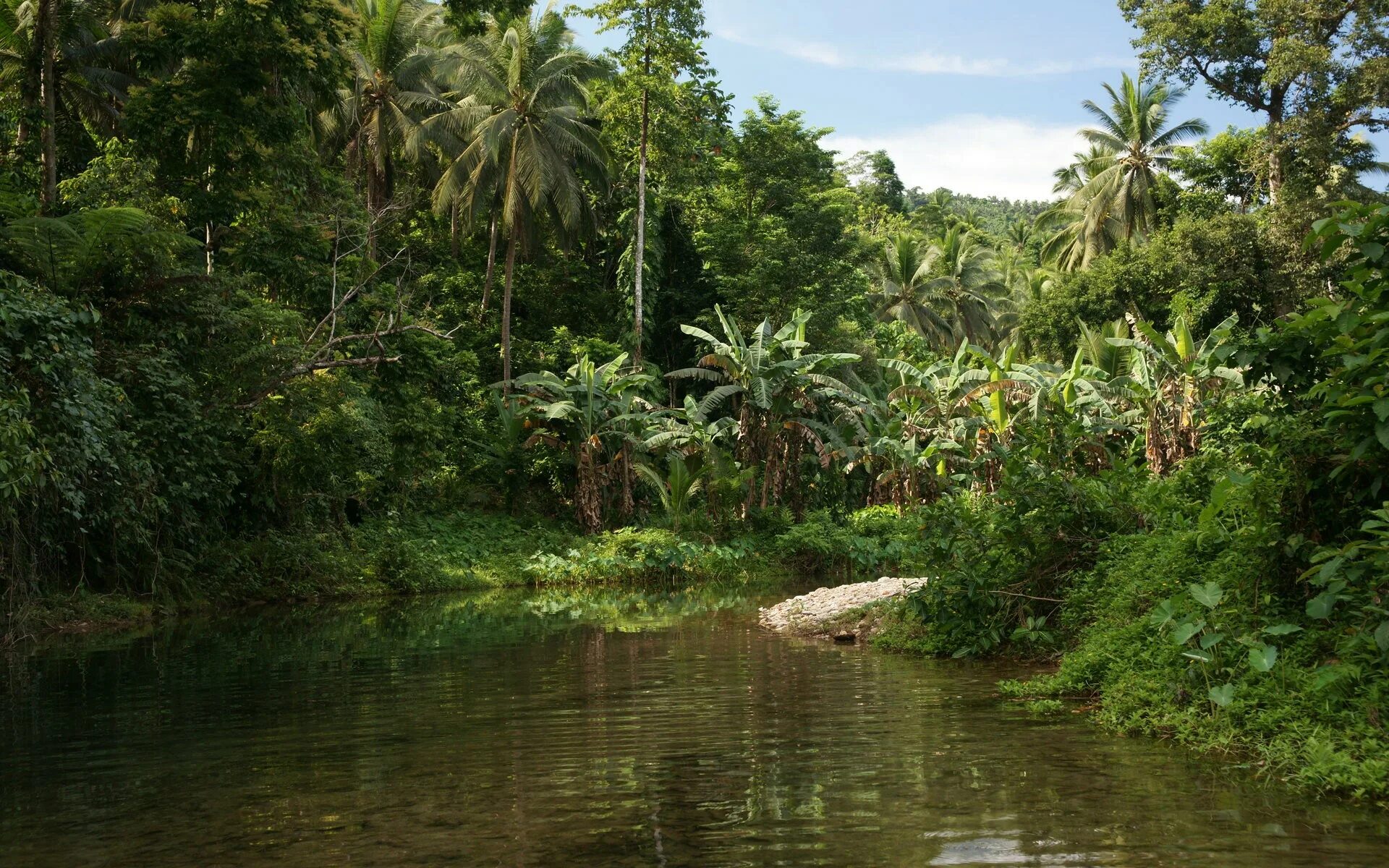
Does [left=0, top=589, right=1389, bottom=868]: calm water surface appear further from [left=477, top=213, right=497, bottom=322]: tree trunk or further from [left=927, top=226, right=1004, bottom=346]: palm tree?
[left=927, top=226, right=1004, bottom=346]: palm tree

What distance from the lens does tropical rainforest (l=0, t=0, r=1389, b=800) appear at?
6191mm

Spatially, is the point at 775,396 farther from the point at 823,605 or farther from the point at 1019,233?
the point at 1019,233

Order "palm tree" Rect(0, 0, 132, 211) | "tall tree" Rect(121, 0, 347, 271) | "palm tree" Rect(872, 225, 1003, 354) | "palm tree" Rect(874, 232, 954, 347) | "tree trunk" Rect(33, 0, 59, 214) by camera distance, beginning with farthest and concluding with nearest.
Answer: "palm tree" Rect(872, 225, 1003, 354) < "palm tree" Rect(874, 232, 954, 347) < "tall tree" Rect(121, 0, 347, 271) < "palm tree" Rect(0, 0, 132, 211) < "tree trunk" Rect(33, 0, 59, 214)

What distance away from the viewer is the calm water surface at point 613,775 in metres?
4.21

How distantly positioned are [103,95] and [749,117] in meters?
20.1

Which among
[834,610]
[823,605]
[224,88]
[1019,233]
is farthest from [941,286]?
[834,610]

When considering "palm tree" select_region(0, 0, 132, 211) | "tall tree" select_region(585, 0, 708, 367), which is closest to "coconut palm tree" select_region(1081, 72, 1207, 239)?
"tall tree" select_region(585, 0, 708, 367)

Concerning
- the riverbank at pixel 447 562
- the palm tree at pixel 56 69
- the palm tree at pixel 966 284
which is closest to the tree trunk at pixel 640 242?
the riverbank at pixel 447 562

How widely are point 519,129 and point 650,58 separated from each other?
4.41 m

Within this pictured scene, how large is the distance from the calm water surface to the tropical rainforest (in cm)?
85

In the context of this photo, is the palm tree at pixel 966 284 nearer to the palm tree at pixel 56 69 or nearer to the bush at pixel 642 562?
the bush at pixel 642 562

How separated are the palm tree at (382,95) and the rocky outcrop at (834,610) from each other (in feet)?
65.6

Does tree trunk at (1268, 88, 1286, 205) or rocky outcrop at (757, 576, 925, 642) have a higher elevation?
tree trunk at (1268, 88, 1286, 205)

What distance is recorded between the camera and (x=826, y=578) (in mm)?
23094
